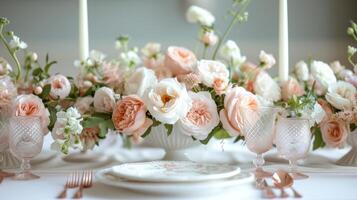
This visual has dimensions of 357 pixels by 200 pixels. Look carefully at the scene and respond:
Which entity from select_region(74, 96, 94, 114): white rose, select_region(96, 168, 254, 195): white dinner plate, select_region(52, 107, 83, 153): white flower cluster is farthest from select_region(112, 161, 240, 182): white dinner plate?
select_region(74, 96, 94, 114): white rose

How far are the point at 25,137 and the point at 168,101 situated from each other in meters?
0.29

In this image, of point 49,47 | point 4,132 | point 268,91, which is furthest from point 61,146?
point 49,47

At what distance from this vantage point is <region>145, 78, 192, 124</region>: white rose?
0.99 m

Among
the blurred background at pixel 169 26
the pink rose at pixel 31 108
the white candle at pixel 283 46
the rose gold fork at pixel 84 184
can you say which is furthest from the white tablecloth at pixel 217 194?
the blurred background at pixel 169 26

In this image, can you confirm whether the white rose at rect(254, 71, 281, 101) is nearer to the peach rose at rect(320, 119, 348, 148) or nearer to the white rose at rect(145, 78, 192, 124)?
the peach rose at rect(320, 119, 348, 148)

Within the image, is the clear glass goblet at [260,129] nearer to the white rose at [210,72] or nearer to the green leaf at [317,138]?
the white rose at [210,72]

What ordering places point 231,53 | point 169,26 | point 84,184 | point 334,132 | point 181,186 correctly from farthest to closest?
point 169,26
point 231,53
point 334,132
point 84,184
point 181,186

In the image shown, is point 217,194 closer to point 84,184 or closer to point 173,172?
point 173,172

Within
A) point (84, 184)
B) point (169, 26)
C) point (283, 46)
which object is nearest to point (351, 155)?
point (283, 46)

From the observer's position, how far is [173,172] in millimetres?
912

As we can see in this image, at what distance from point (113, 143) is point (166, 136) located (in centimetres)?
54

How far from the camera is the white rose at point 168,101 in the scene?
99cm

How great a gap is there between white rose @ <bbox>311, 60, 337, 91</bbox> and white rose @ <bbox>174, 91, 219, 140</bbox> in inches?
11.3

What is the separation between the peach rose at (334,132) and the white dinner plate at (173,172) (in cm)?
32
